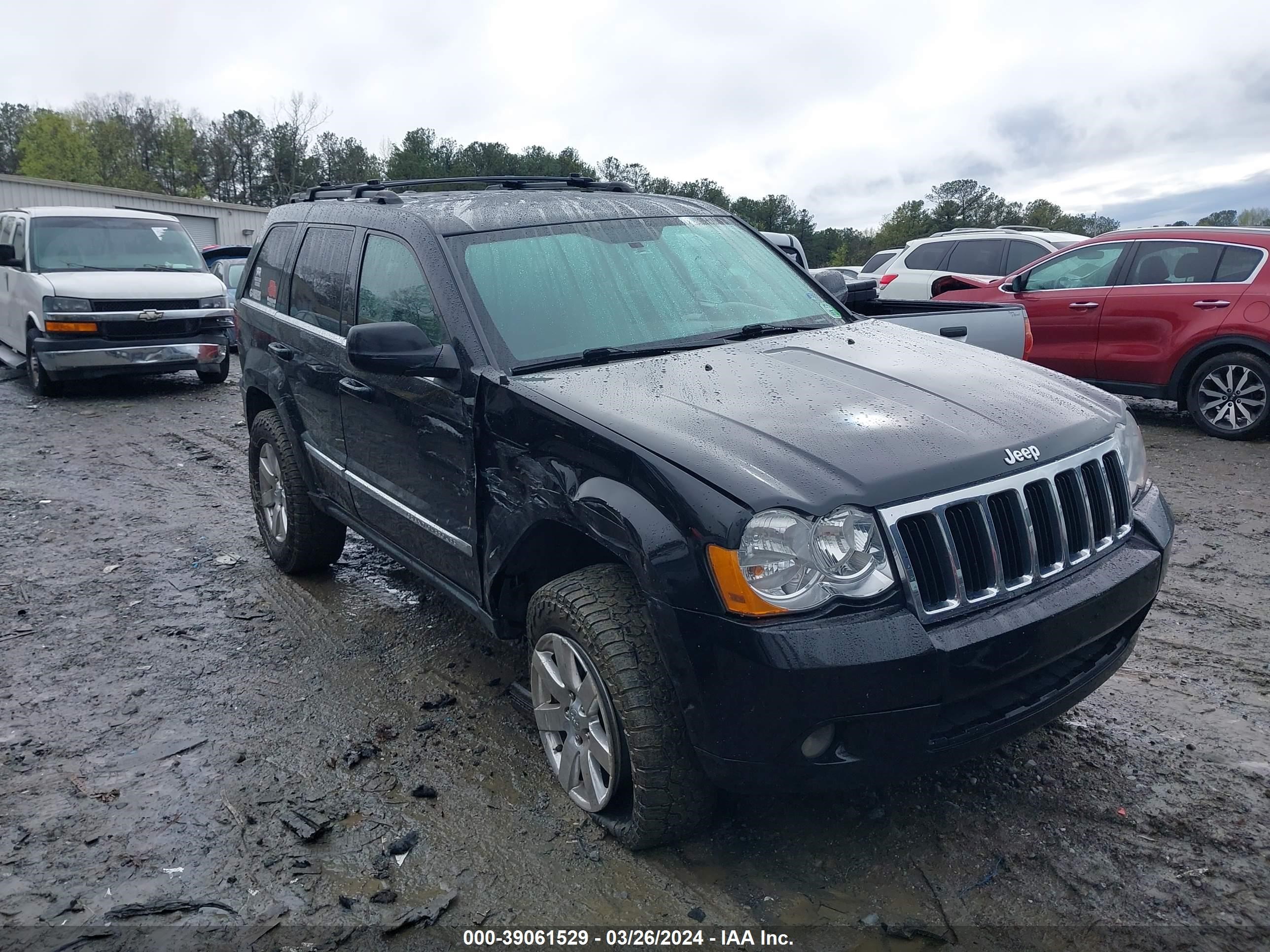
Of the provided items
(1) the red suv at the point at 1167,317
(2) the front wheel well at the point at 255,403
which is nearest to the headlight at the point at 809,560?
(2) the front wheel well at the point at 255,403

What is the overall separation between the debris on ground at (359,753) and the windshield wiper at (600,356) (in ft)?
4.86

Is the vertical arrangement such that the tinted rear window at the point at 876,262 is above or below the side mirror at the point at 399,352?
above

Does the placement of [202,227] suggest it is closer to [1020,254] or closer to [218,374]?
[218,374]

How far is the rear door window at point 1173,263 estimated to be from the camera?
26.3 feet

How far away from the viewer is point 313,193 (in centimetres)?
495

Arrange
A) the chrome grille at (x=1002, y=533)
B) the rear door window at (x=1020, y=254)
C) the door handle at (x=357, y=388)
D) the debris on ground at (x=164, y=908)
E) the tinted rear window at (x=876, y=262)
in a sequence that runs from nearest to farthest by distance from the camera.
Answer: the chrome grille at (x=1002, y=533), the debris on ground at (x=164, y=908), the door handle at (x=357, y=388), the rear door window at (x=1020, y=254), the tinted rear window at (x=876, y=262)

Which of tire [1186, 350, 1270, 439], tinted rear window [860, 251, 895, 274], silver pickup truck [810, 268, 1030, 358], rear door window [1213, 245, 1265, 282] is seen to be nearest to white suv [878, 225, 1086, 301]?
tinted rear window [860, 251, 895, 274]

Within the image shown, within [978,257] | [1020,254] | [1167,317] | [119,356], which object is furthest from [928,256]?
[119,356]

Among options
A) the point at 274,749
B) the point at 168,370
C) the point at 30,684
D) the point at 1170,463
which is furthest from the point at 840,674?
the point at 168,370

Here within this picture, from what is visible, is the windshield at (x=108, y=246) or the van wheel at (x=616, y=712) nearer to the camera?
the van wheel at (x=616, y=712)

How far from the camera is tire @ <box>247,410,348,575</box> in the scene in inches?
193

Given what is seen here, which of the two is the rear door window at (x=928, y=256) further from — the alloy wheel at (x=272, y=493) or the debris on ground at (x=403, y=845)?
the debris on ground at (x=403, y=845)

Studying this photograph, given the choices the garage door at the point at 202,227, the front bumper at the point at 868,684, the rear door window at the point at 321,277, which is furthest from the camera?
the garage door at the point at 202,227

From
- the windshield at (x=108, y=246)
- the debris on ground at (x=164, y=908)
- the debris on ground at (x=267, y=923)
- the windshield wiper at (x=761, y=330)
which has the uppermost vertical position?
the windshield at (x=108, y=246)
